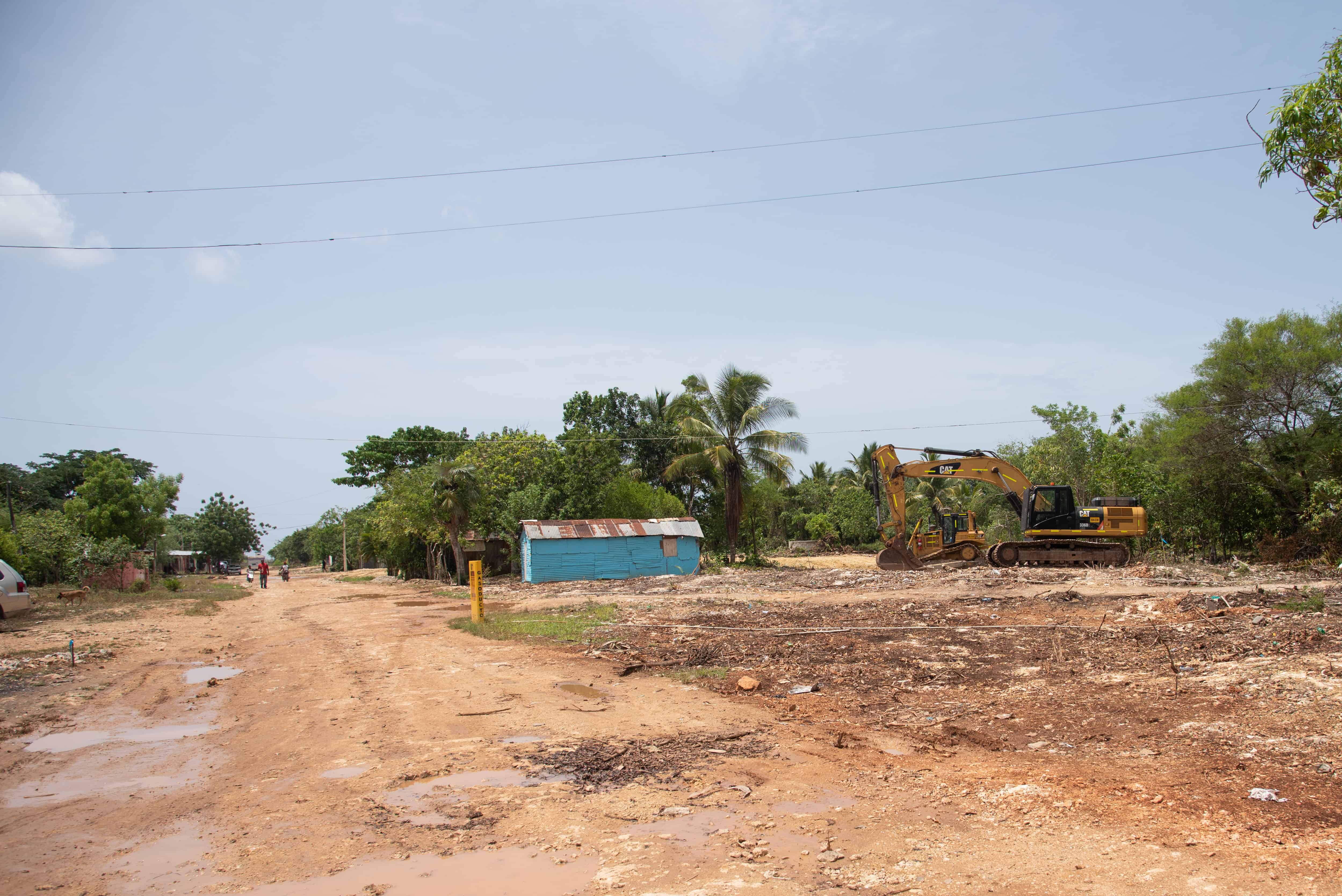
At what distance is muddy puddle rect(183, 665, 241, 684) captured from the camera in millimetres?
10812

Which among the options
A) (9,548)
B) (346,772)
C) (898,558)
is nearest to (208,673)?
(346,772)

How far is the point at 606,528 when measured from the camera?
30766 mm

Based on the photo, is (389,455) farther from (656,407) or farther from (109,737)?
(109,737)

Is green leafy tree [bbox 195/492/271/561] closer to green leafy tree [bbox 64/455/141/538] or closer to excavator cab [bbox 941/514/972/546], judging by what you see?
green leafy tree [bbox 64/455/141/538]

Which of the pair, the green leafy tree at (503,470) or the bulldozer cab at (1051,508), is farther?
the green leafy tree at (503,470)

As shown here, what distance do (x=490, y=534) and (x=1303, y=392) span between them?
31.1 meters

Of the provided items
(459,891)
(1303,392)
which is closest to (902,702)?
(459,891)

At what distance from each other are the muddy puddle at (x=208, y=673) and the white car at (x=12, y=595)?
7.51 meters

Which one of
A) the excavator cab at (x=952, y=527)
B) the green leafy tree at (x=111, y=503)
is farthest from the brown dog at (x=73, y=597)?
the excavator cab at (x=952, y=527)

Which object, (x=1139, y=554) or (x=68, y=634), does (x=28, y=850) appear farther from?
(x=1139, y=554)

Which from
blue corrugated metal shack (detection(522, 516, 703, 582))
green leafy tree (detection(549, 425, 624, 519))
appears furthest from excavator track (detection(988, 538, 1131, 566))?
green leafy tree (detection(549, 425, 624, 519))

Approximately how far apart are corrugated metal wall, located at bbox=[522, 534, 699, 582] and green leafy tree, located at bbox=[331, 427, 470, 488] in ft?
84.4

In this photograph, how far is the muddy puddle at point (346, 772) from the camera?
5.97 meters

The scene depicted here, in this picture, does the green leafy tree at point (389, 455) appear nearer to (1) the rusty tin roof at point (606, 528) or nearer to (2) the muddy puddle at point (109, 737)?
(1) the rusty tin roof at point (606, 528)
